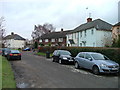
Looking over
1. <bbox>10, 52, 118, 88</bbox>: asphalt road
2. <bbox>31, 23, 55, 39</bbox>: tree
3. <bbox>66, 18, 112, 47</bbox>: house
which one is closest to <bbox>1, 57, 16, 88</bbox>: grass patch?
<bbox>10, 52, 118, 88</bbox>: asphalt road

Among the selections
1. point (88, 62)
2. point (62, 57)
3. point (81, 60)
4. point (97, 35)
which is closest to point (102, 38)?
point (97, 35)

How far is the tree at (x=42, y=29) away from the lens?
79000 millimetres

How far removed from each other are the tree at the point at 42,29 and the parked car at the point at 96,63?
67104 millimetres

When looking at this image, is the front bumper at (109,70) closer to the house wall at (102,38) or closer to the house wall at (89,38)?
the house wall at (102,38)

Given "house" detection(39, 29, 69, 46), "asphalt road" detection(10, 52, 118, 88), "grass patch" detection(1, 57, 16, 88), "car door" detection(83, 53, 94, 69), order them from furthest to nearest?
1. "house" detection(39, 29, 69, 46)
2. "car door" detection(83, 53, 94, 69)
3. "asphalt road" detection(10, 52, 118, 88)
4. "grass patch" detection(1, 57, 16, 88)

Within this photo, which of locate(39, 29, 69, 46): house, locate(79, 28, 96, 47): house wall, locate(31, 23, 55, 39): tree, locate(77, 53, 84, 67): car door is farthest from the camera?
locate(31, 23, 55, 39): tree

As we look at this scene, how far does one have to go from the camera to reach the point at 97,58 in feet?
37.6

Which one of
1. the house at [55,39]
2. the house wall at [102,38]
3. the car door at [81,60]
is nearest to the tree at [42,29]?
the house at [55,39]

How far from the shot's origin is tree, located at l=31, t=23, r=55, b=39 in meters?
79.0

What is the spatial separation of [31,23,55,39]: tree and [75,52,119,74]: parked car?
6710cm

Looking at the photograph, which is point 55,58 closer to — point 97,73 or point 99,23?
point 97,73

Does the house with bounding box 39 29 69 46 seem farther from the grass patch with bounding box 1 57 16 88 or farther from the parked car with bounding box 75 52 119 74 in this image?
the grass patch with bounding box 1 57 16 88

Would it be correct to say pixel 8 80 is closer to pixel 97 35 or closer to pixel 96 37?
pixel 96 37

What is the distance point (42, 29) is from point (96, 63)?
70295mm
